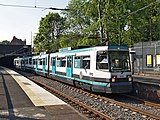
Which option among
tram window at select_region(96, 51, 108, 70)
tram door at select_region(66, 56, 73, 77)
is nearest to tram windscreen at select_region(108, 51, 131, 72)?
tram window at select_region(96, 51, 108, 70)

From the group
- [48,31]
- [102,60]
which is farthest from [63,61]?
[48,31]

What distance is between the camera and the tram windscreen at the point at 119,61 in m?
15.7

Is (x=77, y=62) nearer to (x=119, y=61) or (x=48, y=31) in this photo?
(x=119, y=61)

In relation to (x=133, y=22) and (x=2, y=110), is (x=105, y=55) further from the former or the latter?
(x=133, y=22)

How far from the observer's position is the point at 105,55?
15.9 m

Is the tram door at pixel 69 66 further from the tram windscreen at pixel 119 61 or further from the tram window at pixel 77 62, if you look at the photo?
the tram windscreen at pixel 119 61

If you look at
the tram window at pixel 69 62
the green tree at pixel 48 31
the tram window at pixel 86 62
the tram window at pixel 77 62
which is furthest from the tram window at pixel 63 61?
the green tree at pixel 48 31

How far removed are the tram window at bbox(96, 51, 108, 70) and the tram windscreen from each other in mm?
277

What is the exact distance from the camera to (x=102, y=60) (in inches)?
631

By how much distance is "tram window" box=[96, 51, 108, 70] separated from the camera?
51.9ft

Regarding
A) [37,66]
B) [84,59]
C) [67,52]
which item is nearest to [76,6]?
[37,66]

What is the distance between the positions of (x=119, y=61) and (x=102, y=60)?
95cm

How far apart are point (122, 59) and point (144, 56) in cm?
2380

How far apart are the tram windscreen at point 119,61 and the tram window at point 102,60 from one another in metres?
0.28
